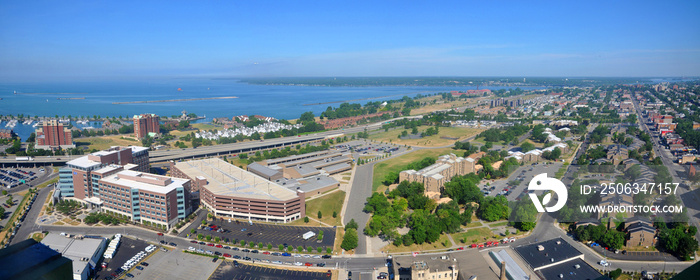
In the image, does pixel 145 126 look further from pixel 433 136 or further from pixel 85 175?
pixel 433 136

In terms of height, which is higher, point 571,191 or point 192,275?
point 571,191

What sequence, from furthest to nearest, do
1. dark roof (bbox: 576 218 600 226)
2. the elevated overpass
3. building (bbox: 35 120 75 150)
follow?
building (bbox: 35 120 75 150), the elevated overpass, dark roof (bbox: 576 218 600 226)

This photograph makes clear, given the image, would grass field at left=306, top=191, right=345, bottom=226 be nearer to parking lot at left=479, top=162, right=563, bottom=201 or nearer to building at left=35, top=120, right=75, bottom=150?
parking lot at left=479, top=162, right=563, bottom=201

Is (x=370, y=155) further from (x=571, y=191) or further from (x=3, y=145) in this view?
(x=3, y=145)

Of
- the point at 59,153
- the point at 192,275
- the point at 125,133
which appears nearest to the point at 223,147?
the point at 59,153

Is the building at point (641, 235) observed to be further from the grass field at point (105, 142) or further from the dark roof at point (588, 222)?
the grass field at point (105, 142)

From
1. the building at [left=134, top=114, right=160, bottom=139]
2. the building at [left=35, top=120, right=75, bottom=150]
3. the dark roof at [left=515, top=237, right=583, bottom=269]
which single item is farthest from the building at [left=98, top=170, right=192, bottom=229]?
the building at [left=134, top=114, right=160, bottom=139]

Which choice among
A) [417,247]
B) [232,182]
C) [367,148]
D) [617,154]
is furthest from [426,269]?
[617,154]

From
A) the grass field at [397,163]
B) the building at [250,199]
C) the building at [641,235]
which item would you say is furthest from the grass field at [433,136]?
the building at [641,235]
